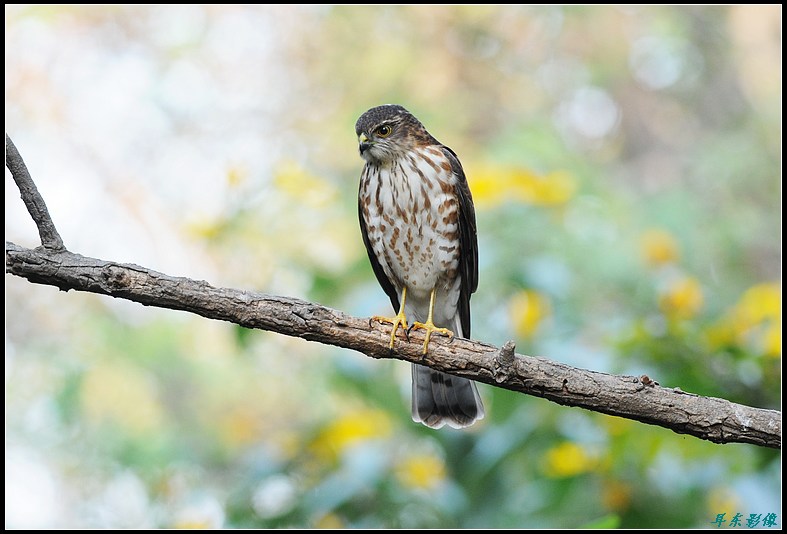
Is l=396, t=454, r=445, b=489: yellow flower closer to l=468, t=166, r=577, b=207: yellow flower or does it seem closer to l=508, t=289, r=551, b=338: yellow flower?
l=508, t=289, r=551, b=338: yellow flower

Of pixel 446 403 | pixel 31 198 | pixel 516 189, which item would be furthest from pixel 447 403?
pixel 31 198

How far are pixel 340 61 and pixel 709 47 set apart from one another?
4018mm

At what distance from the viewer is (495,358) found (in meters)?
2.90

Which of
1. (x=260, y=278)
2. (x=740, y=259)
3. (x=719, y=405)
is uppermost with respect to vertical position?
(x=740, y=259)

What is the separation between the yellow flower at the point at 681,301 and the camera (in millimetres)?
4191

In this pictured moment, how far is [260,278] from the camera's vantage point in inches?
188

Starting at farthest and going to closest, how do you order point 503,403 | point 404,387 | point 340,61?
point 340,61 → point 404,387 → point 503,403

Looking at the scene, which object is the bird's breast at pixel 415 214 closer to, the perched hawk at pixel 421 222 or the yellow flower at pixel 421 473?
the perched hawk at pixel 421 222

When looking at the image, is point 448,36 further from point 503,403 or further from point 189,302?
point 189,302

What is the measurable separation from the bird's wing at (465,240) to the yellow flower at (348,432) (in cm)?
75

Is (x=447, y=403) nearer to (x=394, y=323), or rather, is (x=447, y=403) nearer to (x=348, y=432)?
(x=348, y=432)

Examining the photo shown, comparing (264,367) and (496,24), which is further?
(496,24)

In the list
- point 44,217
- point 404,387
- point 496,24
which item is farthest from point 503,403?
point 496,24

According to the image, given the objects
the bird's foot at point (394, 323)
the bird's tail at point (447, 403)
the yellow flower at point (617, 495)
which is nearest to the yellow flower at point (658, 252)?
the yellow flower at point (617, 495)
